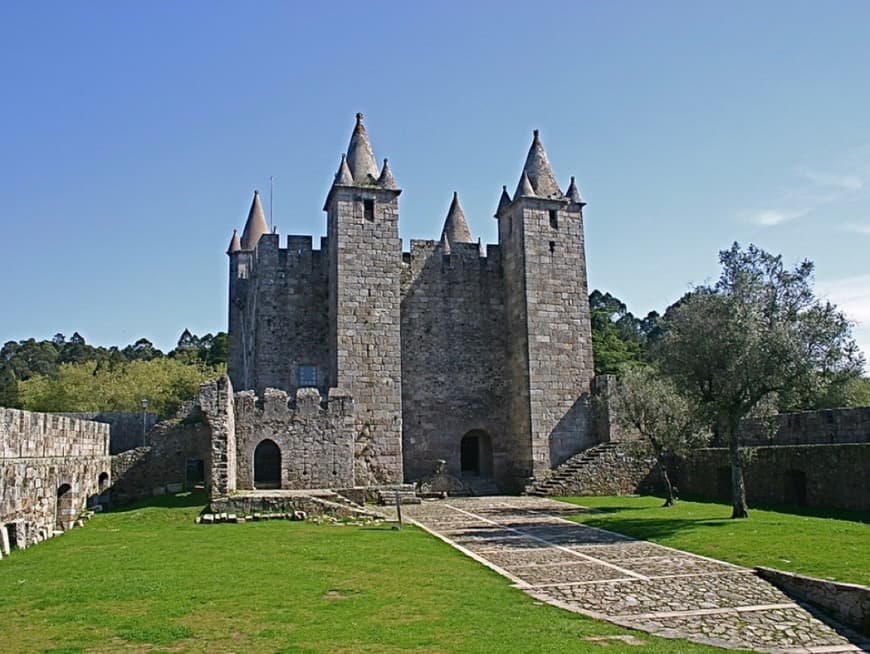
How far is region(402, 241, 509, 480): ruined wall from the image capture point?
3064 cm

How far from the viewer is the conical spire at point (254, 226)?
35.2 meters

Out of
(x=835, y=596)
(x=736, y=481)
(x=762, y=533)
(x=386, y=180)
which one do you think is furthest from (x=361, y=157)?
(x=835, y=596)

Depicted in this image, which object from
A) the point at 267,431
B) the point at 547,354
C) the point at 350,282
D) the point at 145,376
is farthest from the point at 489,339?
the point at 145,376

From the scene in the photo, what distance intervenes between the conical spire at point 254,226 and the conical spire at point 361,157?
6777 millimetres

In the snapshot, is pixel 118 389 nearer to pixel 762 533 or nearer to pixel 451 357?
pixel 451 357

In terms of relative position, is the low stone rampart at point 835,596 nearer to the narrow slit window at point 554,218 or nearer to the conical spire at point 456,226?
the narrow slit window at point 554,218

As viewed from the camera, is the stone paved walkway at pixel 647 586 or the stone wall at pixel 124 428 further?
the stone wall at pixel 124 428

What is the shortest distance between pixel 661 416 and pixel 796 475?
406cm

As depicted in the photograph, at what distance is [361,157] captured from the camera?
100 ft

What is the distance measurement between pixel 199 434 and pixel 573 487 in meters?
12.8

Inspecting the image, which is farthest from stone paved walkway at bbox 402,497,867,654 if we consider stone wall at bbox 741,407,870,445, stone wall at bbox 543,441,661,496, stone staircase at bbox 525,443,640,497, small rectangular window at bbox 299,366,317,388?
small rectangular window at bbox 299,366,317,388

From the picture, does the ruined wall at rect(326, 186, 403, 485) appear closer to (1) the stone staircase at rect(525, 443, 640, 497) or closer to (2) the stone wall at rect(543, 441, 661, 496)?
(1) the stone staircase at rect(525, 443, 640, 497)

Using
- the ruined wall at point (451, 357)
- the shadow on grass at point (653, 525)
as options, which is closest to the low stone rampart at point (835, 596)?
the shadow on grass at point (653, 525)

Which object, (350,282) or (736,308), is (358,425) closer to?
(350,282)
